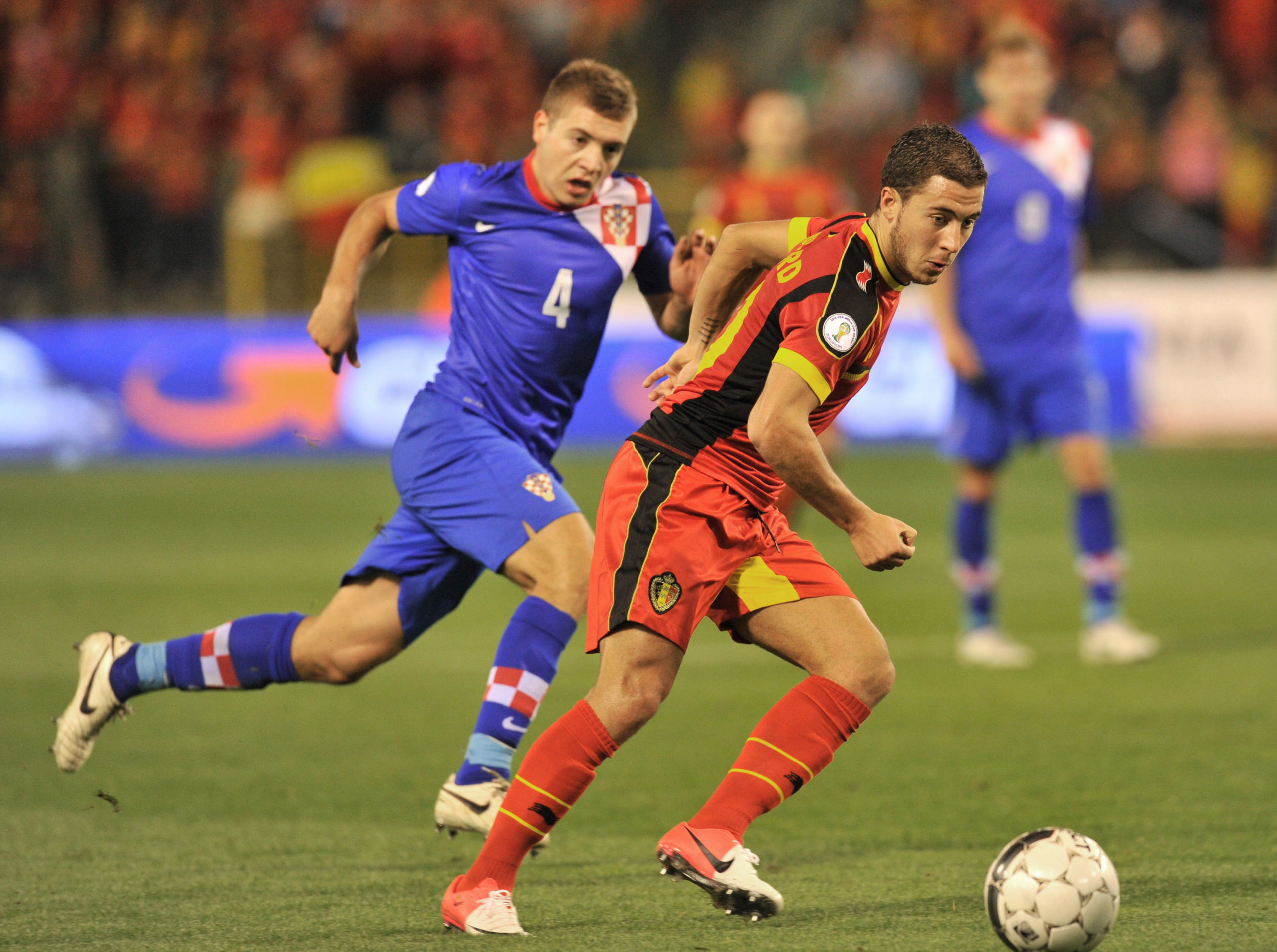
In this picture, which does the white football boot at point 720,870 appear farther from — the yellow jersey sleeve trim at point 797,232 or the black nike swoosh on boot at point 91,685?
the black nike swoosh on boot at point 91,685

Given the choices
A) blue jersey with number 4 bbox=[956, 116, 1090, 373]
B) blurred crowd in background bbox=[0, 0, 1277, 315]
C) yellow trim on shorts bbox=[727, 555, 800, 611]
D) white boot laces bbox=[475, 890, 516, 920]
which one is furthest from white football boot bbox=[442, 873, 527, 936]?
blurred crowd in background bbox=[0, 0, 1277, 315]

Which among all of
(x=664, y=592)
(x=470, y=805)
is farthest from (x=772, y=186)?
(x=664, y=592)

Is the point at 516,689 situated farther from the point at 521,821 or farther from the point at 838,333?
the point at 838,333

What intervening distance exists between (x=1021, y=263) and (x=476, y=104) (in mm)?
10526

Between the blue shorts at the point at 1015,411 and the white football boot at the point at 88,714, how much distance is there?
151 inches

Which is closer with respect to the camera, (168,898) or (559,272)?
(168,898)

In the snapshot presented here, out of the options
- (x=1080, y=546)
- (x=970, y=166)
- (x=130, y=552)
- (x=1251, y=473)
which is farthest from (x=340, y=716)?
(x=1251, y=473)

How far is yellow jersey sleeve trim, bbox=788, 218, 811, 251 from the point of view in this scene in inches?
140

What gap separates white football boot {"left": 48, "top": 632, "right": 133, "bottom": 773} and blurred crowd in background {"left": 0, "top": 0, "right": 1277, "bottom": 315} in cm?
1095

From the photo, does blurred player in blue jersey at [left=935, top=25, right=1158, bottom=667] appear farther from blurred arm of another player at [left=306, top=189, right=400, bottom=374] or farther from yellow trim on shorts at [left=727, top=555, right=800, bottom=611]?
yellow trim on shorts at [left=727, top=555, right=800, bottom=611]

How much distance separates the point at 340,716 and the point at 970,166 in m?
3.64

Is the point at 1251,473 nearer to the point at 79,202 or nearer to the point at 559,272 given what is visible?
the point at 559,272

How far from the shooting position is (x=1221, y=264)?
14773 mm

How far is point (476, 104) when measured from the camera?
647 inches
